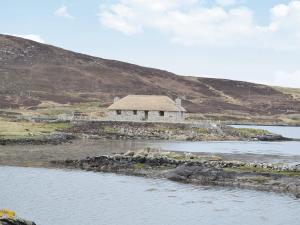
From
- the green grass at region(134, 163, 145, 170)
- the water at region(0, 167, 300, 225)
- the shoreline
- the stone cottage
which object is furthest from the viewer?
the stone cottage

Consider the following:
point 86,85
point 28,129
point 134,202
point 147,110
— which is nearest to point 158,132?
point 147,110

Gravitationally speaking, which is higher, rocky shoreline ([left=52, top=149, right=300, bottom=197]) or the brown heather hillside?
the brown heather hillside

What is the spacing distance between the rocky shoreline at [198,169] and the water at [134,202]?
1773 mm

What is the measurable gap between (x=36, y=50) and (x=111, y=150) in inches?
5355

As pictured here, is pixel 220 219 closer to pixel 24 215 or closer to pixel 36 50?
pixel 24 215

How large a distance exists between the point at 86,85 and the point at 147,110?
2905 inches

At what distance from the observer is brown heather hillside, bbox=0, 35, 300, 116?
154 metres

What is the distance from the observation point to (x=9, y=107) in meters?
129

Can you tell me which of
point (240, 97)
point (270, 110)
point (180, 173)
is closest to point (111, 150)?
point (180, 173)

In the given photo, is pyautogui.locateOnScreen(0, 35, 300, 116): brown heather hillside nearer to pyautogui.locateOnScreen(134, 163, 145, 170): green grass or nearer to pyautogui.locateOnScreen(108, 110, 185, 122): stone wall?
pyautogui.locateOnScreen(108, 110, 185, 122): stone wall

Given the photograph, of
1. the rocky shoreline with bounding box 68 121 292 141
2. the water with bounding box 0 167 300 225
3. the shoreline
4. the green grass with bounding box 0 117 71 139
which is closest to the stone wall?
the rocky shoreline with bounding box 68 121 292 141

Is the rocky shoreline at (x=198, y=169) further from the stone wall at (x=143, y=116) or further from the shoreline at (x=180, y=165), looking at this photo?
the stone wall at (x=143, y=116)

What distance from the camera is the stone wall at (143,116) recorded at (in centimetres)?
9738

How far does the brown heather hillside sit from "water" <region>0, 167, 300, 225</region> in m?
97.1
